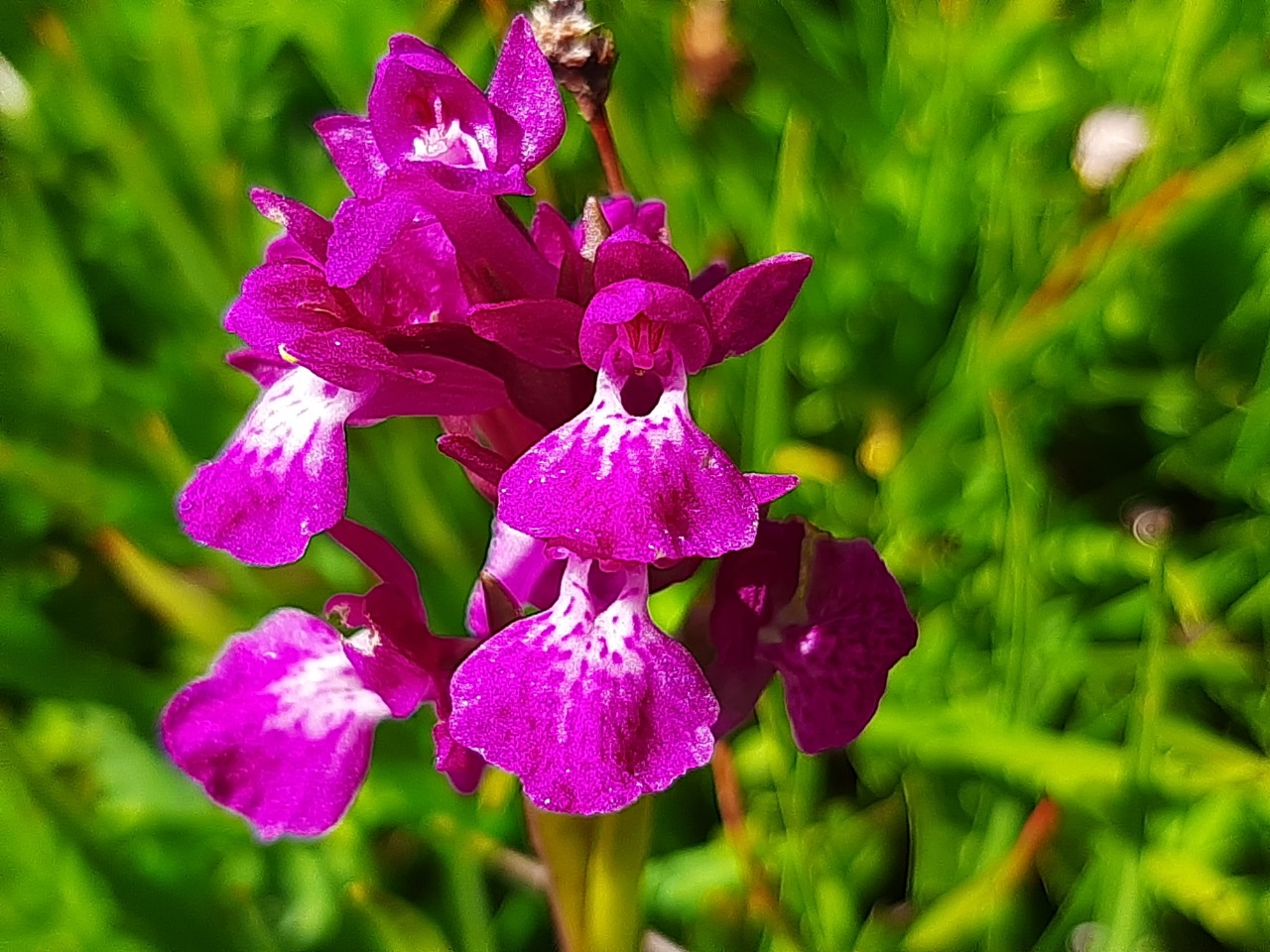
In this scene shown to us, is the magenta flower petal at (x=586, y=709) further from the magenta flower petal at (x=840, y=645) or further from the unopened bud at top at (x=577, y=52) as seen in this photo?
the unopened bud at top at (x=577, y=52)

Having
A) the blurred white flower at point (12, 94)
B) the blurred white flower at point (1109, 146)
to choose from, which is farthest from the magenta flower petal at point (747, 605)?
the blurred white flower at point (12, 94)

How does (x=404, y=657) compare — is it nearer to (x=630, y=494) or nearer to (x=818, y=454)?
(x=630, y=494)

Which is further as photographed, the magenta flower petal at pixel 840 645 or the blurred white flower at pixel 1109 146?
the blurred white flower at pixel 1109 146

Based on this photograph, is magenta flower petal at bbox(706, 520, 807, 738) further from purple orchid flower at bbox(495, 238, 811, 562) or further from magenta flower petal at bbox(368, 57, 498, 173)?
magenta flower petal at bbox(368, 57, 498, 173)

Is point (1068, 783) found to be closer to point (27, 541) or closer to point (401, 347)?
point (401, 347)

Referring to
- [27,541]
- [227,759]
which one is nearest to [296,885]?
[227,759]

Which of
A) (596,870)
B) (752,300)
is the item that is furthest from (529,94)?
(596,870)

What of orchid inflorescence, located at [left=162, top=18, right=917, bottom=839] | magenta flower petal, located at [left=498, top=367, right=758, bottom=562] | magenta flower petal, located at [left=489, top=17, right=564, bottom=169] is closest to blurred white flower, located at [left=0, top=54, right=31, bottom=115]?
orchid inflorescence, located at [left=162, top=18, right=917, bottom=839]

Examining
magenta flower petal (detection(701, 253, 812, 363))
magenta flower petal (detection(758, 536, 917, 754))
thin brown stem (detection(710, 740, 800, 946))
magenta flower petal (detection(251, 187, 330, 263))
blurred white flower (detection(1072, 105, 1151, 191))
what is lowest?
thin brown stem (detection(710, 740, 800, 946))
